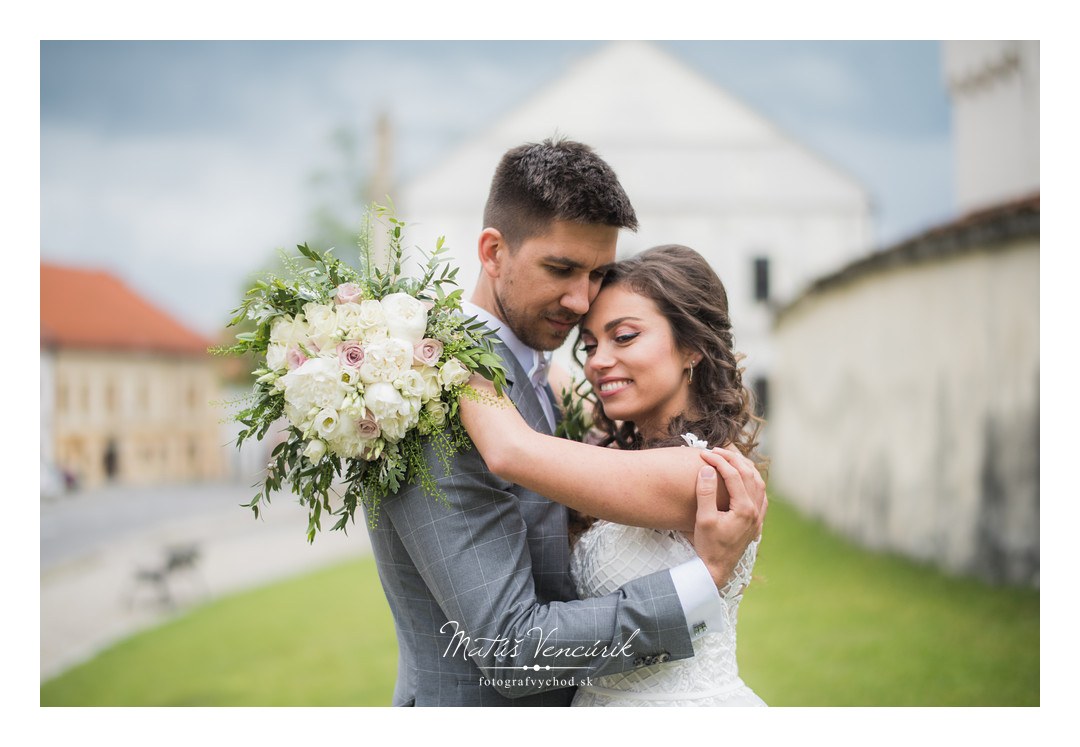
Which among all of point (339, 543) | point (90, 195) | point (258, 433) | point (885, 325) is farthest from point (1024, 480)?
point (339, 543)

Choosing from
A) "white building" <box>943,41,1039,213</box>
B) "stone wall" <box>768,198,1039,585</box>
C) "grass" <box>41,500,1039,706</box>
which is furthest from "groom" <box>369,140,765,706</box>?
"white building" <box>943,41,1039,213</box>

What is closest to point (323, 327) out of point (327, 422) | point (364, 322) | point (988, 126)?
point (364, 322)

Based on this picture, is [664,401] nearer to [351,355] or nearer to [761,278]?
[351,355]

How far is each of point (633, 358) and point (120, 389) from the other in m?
15.1

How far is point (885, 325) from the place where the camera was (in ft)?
27.3

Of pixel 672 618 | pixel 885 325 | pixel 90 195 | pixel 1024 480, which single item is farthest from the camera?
pixel 90 195

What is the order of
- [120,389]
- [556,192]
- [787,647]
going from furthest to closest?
[120,389], [787,647], [556,192]

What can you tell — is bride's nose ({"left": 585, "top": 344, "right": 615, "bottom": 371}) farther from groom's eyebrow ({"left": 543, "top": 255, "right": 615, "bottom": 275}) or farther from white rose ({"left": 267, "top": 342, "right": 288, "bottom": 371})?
white rose ({"left": 267, "top": 342, "right": 288, "bottom": 371})

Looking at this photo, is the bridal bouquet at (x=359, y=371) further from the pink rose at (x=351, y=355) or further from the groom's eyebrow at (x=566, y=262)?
the groom's eyebrow at (x=566, y=262)

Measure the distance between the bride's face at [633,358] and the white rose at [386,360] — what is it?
55 cm

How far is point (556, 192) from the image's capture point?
2.17 metres

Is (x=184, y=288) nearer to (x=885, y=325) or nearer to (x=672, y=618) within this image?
(x=885, y=325)

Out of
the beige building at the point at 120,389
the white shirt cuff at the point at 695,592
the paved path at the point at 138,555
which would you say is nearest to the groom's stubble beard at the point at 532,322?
the white shirt cuff at the point at 695,592
